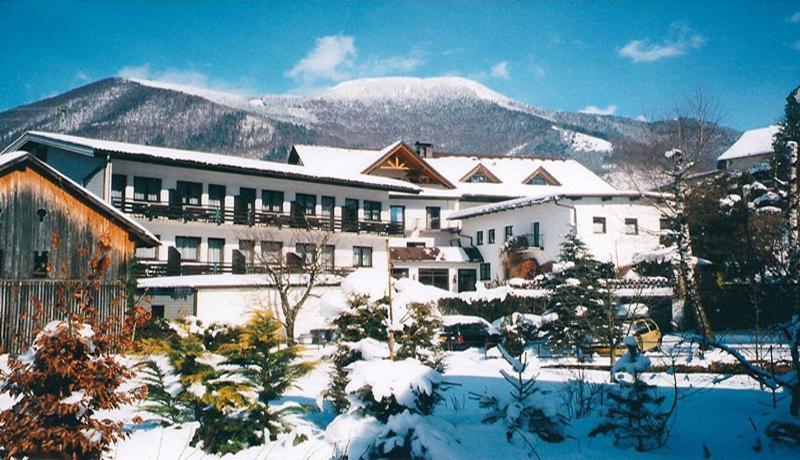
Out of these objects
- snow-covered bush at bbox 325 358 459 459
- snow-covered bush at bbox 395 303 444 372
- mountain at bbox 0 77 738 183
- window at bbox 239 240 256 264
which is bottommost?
snow-covered bush at bbox 325 358 459 459

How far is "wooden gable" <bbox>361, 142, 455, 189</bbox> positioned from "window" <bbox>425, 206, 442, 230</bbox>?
203 cm

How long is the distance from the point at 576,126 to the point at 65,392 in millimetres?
148679

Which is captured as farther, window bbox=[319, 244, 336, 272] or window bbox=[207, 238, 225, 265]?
window bbox=[319, 244, 336, 272]

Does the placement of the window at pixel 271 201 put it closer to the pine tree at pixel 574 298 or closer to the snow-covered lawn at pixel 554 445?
the pine tree at pixel 574 298

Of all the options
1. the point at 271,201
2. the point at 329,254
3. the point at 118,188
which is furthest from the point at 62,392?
the point at 329,254

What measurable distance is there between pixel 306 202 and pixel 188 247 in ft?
24.7

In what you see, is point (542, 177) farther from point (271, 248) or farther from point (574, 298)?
point (574, 298)

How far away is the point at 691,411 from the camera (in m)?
8.45

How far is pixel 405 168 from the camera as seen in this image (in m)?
40.4

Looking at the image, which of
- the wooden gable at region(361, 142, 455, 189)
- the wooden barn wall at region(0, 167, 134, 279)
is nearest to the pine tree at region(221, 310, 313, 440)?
the wooden barn wall at region(0, 167, 134, 279)

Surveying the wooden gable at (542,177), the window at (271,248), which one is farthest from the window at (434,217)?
the window at (271,248)

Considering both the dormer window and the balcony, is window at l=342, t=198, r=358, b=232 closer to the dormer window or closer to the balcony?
the balcony

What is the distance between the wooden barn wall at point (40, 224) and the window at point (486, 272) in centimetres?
2354

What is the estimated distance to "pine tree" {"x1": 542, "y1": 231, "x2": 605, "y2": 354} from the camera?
16.7 m
